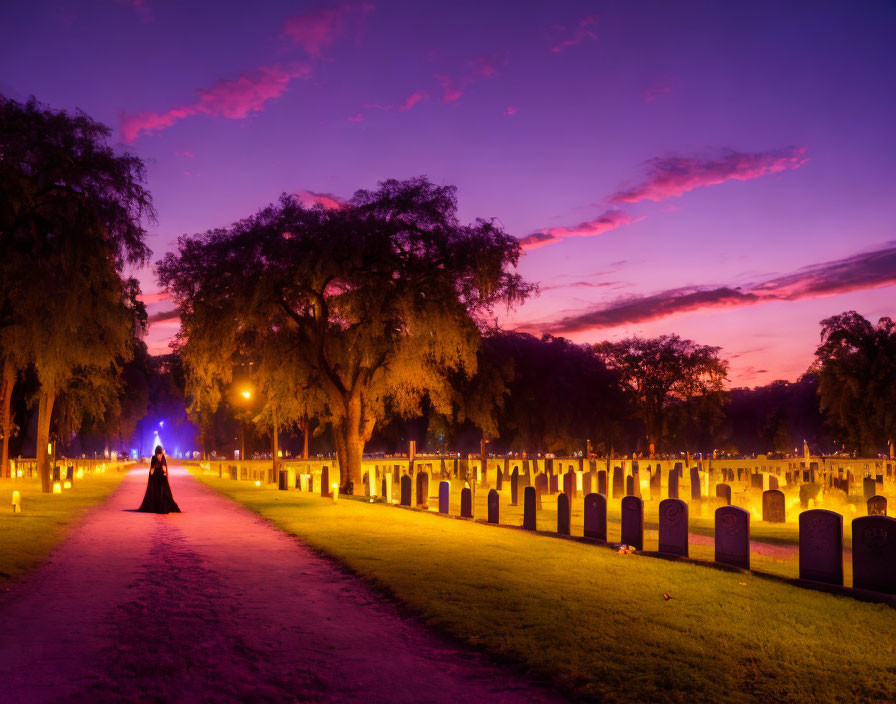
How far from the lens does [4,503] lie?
21641 millimetres

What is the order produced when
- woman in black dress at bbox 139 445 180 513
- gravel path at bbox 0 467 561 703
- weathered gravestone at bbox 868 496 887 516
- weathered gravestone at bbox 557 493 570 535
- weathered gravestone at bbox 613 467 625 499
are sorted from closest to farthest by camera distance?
1. gravel path at bbox 0 467 561 703
2. weathered gravestone at bbox 868 496 887 516
3. weathered gravestone at bbox 557 493 570 535
4. woman in black dress at bbox 139 445 180 513
5. weathered gravestone at bbox 613 467 625 499

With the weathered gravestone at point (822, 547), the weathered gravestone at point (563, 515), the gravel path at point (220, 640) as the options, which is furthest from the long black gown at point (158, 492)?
the weathered gravestone at point (822, 547)

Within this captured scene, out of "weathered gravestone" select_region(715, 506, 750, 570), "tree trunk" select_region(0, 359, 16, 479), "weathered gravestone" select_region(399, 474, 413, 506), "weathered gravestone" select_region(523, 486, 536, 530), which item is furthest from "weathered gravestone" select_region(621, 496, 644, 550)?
"tree trunk" select_region(0, 359, 16, 479)

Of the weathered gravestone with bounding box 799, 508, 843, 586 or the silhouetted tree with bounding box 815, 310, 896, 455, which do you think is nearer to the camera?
the weathered gravestone with bounding box 799, 508, 843, 586

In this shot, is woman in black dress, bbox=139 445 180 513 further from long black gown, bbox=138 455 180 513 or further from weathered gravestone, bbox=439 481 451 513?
weathered gravestone, bbox=439 481 451 513

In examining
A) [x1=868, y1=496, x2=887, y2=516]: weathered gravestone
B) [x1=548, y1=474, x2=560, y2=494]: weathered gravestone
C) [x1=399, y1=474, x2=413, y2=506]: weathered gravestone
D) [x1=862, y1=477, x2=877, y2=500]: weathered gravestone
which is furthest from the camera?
[x1=548, y1=474, x2=560, y2=494]: weathered gravestone

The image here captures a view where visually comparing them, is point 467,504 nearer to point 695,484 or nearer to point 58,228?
point 695,484

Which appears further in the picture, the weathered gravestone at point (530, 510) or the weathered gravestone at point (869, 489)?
the weathered gravestone at point (869, 489)

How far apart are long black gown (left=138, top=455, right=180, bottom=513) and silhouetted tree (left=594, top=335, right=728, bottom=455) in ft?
171

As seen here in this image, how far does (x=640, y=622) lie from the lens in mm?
7672

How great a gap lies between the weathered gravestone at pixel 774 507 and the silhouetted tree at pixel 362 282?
11.5 m

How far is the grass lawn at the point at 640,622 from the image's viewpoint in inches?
231

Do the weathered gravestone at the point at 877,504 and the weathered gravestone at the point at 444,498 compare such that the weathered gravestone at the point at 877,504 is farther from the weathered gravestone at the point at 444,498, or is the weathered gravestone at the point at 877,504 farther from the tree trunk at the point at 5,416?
the tree trunk at the point at 5,416

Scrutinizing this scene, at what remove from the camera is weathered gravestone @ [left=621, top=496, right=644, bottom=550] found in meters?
12.6
